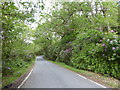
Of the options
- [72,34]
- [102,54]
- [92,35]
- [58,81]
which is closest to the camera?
[58,81]

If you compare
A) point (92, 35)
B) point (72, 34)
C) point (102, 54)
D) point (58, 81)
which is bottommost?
point (58, 81)

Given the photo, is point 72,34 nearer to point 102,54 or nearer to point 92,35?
point 92,35

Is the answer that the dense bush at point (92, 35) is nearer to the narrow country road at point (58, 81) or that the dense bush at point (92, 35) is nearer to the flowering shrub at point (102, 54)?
the flowering shrub at point (102, 54)

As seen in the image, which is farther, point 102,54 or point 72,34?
point 72,34

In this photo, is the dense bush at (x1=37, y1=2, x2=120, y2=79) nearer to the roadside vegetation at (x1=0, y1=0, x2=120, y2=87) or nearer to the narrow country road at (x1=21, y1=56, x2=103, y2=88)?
the roadside vegetation at (x1=0, y1=0, x2=120, y2=87)

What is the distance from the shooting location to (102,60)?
962cm

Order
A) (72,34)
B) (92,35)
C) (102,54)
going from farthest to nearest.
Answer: (72,34), (92,35), (102,54)

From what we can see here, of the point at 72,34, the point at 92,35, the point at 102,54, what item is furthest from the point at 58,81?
the point at 72,34

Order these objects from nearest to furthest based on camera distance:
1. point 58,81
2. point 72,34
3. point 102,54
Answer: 1. point 58,81
2. point 102,54
3. point 72,34

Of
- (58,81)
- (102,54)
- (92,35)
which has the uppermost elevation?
(92,35)

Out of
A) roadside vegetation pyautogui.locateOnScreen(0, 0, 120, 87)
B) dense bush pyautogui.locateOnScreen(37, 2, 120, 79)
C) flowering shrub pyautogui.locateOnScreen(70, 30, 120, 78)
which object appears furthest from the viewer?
dense bush pyautogui.locateOnScreen(37, 2, 120, 79)

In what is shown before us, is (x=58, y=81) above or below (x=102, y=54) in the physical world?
below

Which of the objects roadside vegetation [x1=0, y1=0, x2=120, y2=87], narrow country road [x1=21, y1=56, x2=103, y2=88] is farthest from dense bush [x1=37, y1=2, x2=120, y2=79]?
narrow country road [x1=21, y1=56, x2=103, y2=88]

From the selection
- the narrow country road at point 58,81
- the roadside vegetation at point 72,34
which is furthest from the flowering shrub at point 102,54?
the narrow country road at point 58,81
